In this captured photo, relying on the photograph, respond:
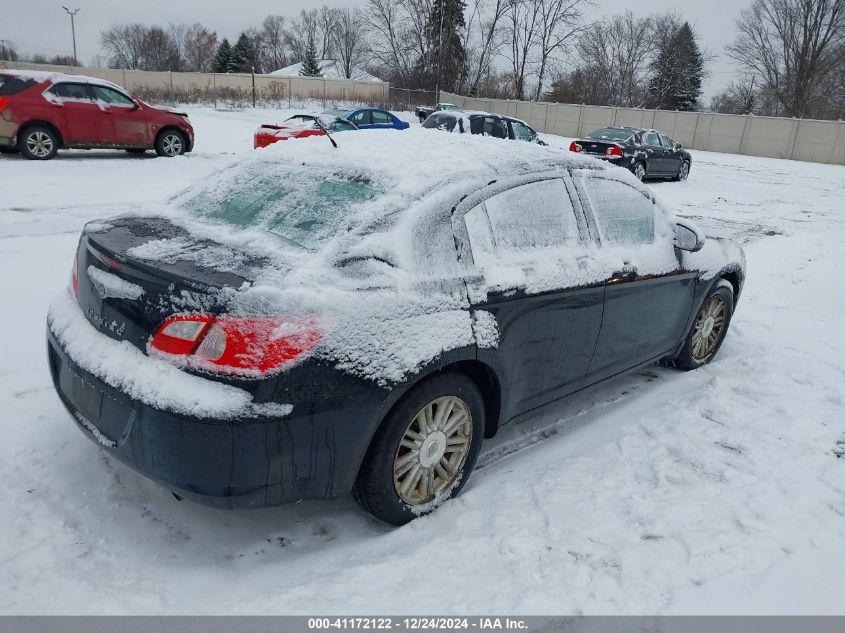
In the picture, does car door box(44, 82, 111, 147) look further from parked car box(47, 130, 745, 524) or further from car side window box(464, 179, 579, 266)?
car side window box(464, 179, 579, 266)

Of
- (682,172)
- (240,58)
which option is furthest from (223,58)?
(682,172)

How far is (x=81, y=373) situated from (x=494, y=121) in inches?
532

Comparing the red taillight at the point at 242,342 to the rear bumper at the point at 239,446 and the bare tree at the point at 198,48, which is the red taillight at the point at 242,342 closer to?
the rear bumper at the point at 239,446

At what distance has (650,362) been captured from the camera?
14.0 ft

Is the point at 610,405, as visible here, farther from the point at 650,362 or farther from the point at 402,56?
the point at 402,56

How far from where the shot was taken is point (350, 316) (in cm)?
237

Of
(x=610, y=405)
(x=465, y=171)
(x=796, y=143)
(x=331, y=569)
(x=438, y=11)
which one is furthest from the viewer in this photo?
(x=438, y=11)

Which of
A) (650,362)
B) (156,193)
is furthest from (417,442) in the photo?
(156,193)

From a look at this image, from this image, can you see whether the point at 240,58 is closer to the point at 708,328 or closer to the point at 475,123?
the point at 475,123

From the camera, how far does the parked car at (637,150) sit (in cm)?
1642

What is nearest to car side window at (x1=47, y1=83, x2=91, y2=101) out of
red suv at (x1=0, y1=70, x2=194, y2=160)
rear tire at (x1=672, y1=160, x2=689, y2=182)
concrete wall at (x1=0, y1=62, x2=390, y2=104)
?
red suv at (x1=0, y1=70, x2=194, y2=160)

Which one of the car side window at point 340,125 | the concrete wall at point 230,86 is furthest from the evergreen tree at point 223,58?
the car side window at point 340,125

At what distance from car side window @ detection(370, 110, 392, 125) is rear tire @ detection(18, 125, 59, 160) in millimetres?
9177

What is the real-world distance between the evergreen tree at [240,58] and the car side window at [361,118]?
2365 inches
